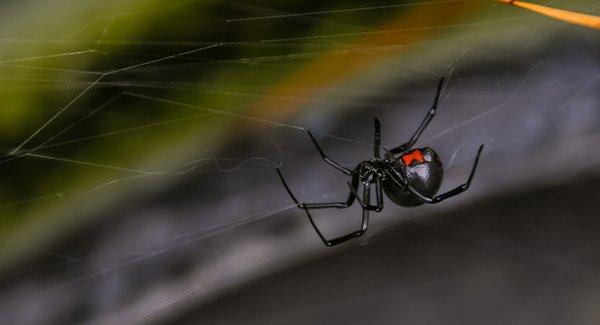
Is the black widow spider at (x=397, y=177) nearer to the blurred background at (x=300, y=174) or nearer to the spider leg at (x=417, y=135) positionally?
the spider leg at (x=417, y=135)

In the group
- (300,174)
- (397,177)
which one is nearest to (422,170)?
(397,177)

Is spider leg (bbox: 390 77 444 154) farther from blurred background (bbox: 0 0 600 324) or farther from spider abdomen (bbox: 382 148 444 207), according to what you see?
blurred background (bbox: 0 0 600 324)

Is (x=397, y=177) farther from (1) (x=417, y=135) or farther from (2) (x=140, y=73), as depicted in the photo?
(2) (x=140, y=73)

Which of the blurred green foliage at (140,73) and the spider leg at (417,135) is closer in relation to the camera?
the blurred green foliage at (140,73)

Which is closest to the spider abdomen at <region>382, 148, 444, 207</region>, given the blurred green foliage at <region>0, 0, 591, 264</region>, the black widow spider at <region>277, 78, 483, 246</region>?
the black widow spider at <region>277, 78, 483, 246</region>

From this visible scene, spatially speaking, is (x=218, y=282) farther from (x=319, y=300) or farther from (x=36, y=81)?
(x=36, y=81)

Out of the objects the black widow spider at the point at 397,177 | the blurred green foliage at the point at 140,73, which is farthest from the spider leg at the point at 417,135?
the blurred green foliage at the point at 140,73

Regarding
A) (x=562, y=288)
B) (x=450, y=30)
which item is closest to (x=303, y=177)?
(x=450, y=30)
